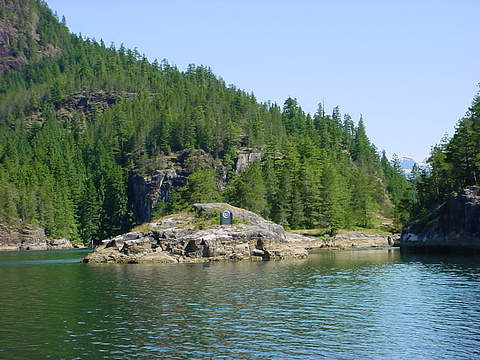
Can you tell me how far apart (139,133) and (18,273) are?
450 ft

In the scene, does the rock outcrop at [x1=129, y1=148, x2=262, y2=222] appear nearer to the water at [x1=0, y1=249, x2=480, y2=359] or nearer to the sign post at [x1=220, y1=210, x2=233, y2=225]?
the sign post at [x1=220, y1=210, x2=233, y2=225]

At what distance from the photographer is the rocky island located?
77625 millimetres

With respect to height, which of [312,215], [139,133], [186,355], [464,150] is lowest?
[186,355]

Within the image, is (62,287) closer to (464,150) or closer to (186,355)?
(186,355)

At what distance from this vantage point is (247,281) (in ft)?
166

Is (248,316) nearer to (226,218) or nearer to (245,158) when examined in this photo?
(226,218)

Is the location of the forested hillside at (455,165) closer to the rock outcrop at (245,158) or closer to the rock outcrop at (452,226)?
the rock outcrop at (452,226)

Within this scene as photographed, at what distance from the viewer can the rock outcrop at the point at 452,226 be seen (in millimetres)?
76875

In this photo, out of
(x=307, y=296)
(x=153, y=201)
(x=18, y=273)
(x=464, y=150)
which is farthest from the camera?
(x=153, y=201)

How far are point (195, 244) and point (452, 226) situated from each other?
4408 centimetres

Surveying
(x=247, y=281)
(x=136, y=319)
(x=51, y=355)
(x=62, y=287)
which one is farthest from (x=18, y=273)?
(x=51, y=355)

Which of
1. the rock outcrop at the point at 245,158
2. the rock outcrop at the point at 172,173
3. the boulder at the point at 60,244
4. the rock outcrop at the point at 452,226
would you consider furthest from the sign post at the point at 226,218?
the rock outcrop at the point at 245,158

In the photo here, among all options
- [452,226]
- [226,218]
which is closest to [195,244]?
[226,218]

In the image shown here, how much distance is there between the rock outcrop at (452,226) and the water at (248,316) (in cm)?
2414
